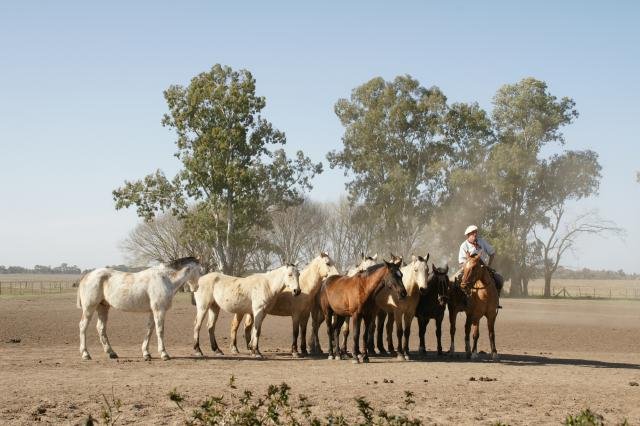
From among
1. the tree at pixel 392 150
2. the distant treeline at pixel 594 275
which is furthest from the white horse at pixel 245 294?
the distant treeline at pixel 594 275

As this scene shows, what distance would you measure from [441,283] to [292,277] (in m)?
3.40

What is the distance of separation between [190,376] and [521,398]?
5.71 metres

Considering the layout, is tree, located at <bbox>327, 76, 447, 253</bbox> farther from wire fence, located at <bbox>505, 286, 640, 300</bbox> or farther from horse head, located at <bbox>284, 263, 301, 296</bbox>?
horse head, located at <bbox>284, 263, 301, 296</bbox>

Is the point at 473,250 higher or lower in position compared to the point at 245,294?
higher

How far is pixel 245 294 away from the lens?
18547 millimetres

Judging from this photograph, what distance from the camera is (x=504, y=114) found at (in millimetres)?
61938

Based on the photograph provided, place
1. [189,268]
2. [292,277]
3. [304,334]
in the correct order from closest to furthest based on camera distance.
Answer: [189,268], [292,277], [304,334]

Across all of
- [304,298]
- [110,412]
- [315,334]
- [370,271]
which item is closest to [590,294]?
[315,334]

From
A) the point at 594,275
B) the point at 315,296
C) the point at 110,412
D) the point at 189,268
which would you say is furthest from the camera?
the point at 594,275

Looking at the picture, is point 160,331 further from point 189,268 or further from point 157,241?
point 157,241

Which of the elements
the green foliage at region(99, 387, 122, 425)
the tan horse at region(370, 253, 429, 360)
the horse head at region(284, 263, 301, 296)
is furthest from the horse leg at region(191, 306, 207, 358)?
the green foliage at region(99, 387, 122, 425)

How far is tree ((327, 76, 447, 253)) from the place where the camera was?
59781 mm

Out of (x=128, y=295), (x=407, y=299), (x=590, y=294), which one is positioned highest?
(x=590, y=294)

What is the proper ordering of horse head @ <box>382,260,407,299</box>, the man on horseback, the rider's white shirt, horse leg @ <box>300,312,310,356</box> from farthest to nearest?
horse leg @ <box>300,312,310,356</box>, the rider's white shirt, the man on horseback, horse head @ <box>382,260,407,299</box>
